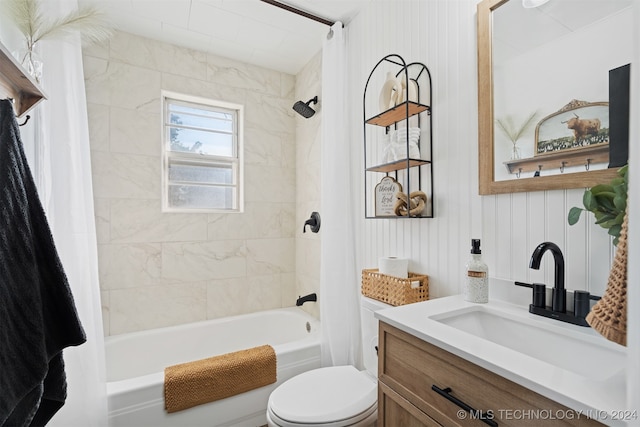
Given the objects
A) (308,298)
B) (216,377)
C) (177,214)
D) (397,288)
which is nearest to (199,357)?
(216,377)

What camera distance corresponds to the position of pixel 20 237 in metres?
0.66

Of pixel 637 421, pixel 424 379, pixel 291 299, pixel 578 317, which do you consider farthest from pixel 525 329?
pixel 291 299

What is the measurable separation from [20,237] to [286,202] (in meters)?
2.06

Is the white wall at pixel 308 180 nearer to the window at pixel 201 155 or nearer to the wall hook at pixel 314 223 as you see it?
the wall hook at pixel 314 223

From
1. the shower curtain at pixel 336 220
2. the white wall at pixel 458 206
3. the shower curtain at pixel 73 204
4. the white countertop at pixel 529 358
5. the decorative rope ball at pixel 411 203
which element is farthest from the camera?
the shower curtain at pixel 336 220

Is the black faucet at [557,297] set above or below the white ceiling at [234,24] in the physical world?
below

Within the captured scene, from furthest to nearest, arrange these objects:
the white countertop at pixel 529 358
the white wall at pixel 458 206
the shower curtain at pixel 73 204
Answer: the shower curtain at pixel 73 204 < the white wall at pixel 458 206 < the white countertop at pixel 529 358

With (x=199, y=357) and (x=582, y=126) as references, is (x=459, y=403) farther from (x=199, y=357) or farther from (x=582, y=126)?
(x=199, y=357)

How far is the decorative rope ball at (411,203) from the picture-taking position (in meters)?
1.35

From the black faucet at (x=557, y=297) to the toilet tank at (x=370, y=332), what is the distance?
60cm

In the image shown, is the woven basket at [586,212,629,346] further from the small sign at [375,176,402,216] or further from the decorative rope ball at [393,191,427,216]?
the small sign at [375,176,402,216]

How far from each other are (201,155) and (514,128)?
85.3 inches

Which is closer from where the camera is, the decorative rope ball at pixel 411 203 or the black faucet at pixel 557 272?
the black faucet at pixel 557 272

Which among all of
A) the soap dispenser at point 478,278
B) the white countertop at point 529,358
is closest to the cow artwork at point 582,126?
the soap dispenser at point 478,278
